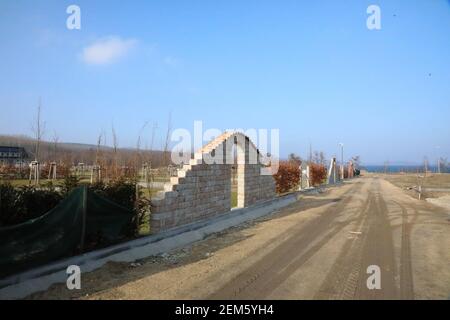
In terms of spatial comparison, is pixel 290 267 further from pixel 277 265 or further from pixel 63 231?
pixel 63 231

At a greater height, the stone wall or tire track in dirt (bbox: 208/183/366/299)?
the stone wall

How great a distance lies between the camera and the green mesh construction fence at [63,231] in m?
6.97

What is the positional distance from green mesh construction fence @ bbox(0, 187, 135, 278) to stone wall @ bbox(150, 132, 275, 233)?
1.79 metres

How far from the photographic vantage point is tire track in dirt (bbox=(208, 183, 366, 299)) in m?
6.92

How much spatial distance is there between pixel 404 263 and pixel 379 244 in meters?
2.22

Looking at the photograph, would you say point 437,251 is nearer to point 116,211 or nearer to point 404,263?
point 404,263

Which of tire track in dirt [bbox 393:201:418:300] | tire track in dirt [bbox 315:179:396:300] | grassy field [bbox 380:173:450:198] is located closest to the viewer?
tire track in dirt [bbox 315:179:396:300]

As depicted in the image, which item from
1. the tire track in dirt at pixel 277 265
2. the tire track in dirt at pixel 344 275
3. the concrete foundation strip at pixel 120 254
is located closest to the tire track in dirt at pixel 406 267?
the tire track in dirt at pixel 344 275

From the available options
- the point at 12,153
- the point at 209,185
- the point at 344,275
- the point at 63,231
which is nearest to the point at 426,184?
the point at 209,185

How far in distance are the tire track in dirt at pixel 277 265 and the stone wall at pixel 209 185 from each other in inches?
127

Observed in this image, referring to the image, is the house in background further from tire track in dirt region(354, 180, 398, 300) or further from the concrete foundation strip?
tire track in dirt region(354, 180, 398, 300)

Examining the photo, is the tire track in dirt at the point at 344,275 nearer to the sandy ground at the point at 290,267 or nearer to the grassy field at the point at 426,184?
the sandy ground at the point at 290,267

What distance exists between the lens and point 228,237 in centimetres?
1258

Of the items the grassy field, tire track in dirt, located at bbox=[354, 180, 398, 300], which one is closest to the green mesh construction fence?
tire track in dirt, located at bbox=[354, 180, 398, 300]
